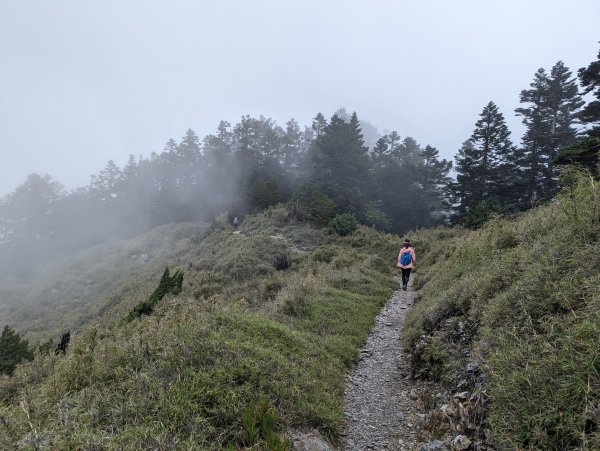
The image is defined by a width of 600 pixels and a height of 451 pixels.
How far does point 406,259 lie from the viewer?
14.0 meters

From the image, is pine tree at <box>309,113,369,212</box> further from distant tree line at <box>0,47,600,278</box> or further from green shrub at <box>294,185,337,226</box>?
green shrub at <box>294,185,337,226</box>

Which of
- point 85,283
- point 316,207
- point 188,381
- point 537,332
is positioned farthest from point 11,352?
point 316,207

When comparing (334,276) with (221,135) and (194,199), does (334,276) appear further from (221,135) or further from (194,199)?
(221,135)

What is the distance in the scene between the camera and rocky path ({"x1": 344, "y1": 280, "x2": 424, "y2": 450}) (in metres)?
5.30

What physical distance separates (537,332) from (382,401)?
3182 millimetres

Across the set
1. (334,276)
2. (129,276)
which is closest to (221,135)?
(129,276)

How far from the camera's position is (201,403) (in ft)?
14.9

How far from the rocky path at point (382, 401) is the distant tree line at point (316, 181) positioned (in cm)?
1582

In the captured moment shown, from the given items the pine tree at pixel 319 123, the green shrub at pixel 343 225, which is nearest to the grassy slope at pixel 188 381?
the green shrub at pixel 343 225

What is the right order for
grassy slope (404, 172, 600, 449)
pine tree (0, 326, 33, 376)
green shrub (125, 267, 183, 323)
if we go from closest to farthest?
grassy slope (404, 172, 600, 449) < pine tree (0, 326, 33, 376) < green shrub (125, 267, 183, 323)

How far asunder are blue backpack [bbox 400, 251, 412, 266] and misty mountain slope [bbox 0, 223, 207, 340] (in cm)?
1701

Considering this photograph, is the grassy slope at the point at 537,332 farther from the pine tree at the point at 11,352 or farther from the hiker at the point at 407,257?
the pine tree at the point at 11,352

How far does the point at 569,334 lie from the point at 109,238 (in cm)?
5773

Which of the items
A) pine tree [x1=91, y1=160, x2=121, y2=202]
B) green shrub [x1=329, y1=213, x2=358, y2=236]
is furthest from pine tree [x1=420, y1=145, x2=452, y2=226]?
pine tree [x1=91, y1=160, x2=121, y2=202]
